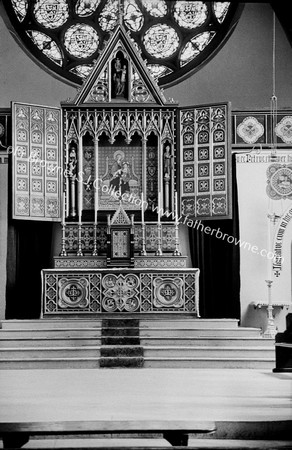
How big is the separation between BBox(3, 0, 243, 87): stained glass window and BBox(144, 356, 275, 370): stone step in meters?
5.24

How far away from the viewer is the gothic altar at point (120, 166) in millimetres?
11156

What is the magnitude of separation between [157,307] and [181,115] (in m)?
2.82

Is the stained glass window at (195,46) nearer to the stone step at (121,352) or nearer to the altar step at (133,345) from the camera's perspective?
the altar step at (133,345)

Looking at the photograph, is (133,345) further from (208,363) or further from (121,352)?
(208,363)

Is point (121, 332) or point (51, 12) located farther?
point (51, 12)

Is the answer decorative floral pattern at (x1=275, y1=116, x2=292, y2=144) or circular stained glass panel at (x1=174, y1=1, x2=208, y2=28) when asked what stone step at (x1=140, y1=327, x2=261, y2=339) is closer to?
decorative floral pattern at (x1=275, y1=116, x2=292, y2=144)

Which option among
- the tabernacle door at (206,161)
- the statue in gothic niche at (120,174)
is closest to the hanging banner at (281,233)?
the tabernacle door at (206,161)

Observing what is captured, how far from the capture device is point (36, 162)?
1133cm

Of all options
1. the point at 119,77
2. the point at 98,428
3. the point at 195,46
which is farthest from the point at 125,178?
the point at 98,428

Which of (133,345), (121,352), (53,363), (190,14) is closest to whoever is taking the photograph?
(53,363)

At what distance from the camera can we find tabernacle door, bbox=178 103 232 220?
11.2 meters

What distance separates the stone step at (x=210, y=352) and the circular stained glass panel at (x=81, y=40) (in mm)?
5815

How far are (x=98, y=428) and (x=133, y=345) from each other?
17.7 ft

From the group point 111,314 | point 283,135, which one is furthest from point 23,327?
point 283,135
